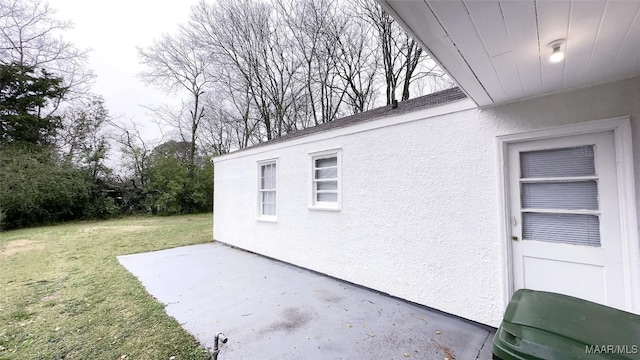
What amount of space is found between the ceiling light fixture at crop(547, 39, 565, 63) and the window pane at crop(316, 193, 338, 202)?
3.60 metres

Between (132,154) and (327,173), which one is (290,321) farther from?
(132,154)

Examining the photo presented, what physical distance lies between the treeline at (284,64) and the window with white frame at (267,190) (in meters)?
8.83

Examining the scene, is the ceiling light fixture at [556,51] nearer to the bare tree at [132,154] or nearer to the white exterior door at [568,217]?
the white exterior door at [568,217]

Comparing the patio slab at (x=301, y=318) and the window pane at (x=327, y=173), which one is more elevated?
the window pane at (x=327, y=173)

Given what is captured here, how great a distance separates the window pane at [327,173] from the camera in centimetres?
503

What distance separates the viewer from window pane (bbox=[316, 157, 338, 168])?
5033 millimetres

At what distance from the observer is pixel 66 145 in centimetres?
1497

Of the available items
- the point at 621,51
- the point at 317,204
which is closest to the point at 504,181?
the point at 621,51

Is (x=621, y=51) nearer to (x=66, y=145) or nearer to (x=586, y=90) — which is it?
(x=586, y=90)

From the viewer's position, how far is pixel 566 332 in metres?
1.47

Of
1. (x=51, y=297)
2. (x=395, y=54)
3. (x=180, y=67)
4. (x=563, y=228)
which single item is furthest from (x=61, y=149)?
(x=563, y=228)

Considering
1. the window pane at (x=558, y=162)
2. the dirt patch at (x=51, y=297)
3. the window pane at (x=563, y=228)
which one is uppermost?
→ the window pane at (x=558, y=162)

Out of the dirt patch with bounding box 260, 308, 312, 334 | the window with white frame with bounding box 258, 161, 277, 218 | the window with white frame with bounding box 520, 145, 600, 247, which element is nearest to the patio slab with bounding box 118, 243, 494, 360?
the dirt patch with bounding box 260, 308, 312, 334

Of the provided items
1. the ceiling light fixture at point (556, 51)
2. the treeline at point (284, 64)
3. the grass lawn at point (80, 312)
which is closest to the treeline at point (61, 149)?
the treeline at point (284, 64)
